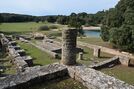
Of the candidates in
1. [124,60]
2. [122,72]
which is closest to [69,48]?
[122,72]

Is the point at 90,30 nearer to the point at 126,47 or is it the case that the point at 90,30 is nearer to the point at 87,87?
the point at 126,47

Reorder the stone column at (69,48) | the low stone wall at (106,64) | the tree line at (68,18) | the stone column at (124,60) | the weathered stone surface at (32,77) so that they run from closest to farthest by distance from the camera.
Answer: the weathered stone surface at (32,77) < the stone column at (69,48) < the low stone wall at (106,64) < the stone column at (124,60) < the tree line at (68,18)

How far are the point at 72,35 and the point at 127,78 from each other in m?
7.83

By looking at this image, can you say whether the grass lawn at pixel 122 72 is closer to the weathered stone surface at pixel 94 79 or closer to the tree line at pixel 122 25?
the tree line at pixel 122 25

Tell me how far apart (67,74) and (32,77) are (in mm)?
2083

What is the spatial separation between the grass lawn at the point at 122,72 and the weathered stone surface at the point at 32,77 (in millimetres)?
7286

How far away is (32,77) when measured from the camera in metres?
10.9

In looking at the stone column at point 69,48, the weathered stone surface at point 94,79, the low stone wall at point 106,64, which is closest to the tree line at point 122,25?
the low stone wall at point 106,64

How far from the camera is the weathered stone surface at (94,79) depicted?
32.9 ft

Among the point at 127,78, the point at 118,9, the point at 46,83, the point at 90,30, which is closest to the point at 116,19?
the point at 118,9

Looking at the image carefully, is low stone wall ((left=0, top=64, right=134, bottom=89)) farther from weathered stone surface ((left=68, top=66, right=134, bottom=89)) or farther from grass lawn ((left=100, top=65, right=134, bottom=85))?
grass lawn ((left=100, top=65, right=134, bottom=85))

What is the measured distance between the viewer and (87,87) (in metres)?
10.8

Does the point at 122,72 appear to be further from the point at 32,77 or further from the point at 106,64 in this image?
the point at 32,77

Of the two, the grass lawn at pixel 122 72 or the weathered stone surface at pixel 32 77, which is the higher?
the weathered stone surface at pixel 32 77
